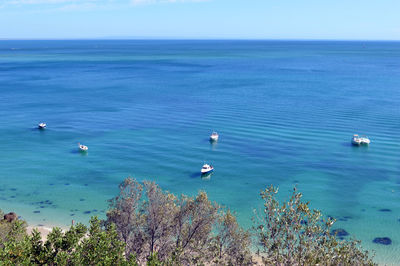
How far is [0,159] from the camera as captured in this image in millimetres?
64500

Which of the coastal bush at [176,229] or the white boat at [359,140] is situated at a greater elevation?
the white boat at [359,140]

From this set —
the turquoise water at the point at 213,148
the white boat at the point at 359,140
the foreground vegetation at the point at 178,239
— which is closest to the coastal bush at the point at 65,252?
the foreground vegetation at the point at 178,239

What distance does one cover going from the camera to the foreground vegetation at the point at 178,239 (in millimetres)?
20656

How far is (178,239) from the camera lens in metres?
29.0

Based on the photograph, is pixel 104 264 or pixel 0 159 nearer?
pixel 104 264

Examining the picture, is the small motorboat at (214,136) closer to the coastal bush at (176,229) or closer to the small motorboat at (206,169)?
the small motorboat at (206,169)

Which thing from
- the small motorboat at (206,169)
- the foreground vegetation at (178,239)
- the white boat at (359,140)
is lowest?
the small motorboat at (206,169)

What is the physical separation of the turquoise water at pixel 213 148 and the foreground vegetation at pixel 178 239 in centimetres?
1474

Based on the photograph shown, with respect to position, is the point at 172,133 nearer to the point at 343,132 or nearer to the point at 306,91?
the point at 343,132

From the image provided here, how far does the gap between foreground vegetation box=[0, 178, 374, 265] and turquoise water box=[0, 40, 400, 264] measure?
48.4 feet

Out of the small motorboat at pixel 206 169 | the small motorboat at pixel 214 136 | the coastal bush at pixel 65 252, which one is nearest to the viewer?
the coastal bush at pixel 65 252

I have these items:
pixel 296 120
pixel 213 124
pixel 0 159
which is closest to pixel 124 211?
pixel 0 159

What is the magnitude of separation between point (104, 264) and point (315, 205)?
34.2 metres

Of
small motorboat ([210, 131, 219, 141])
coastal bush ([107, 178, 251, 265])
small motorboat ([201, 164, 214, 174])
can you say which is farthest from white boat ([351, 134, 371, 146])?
coastal bush ([107, 178, 251, 265])
